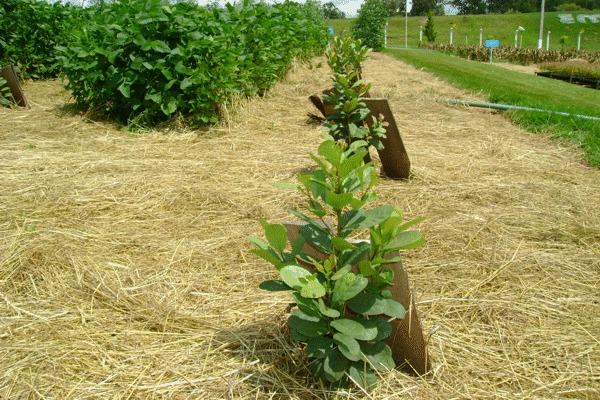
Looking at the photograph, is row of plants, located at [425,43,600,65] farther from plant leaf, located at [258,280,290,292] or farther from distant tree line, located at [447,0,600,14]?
distant tree line, located at [447,0,600,14]

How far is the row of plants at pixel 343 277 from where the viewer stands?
150cm

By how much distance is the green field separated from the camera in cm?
4769

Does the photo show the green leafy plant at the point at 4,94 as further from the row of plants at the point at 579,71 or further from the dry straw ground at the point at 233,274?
the row of plants at the point at 579,71

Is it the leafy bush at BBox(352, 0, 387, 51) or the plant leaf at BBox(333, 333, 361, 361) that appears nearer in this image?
the plant leaf at BBox(333, 333, 361, 361)

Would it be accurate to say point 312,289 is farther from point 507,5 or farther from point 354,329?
point 507,5

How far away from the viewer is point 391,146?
12.6 ft

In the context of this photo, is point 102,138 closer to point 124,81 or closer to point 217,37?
point 124,81

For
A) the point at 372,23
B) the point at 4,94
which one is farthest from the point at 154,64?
the point at 372,23

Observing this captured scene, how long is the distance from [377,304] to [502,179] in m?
2.64

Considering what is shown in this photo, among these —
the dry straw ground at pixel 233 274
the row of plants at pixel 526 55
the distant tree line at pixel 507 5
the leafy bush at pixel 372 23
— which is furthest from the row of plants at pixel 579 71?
the distant tree line at pixel 507 5

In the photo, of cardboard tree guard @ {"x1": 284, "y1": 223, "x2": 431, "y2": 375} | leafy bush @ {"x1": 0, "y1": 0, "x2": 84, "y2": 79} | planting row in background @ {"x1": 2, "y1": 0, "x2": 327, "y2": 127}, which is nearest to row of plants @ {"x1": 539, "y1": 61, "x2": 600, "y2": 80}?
planting row in background @ {"x1": 2, "y1": 0, "x2": 327, "y2": 127}

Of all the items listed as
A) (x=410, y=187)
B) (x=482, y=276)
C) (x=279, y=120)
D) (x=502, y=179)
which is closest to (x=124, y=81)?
(x=279, y=120)

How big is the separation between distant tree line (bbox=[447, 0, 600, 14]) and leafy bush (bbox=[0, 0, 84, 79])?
271 ft

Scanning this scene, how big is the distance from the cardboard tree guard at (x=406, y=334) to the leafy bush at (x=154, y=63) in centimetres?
410
